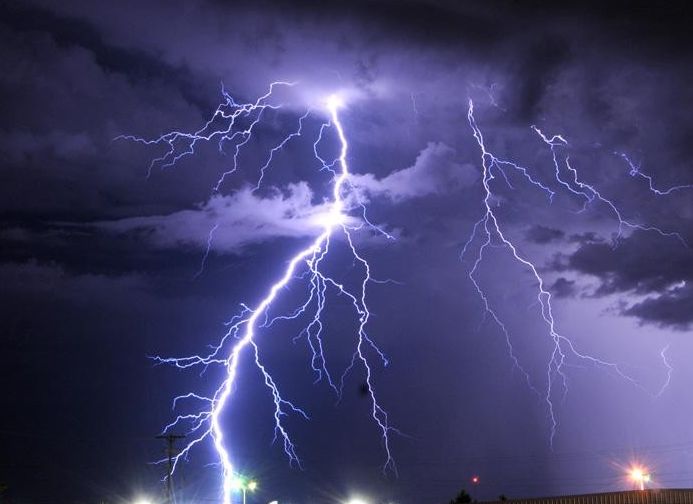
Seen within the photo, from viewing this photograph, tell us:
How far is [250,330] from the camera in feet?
104

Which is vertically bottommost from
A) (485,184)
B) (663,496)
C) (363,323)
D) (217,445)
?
(663,496)

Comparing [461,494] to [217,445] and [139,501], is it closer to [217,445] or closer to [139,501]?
[139,501]

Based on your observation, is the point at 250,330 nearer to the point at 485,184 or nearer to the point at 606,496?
the point at 485,184

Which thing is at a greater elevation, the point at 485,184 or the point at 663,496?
the point at 485,184

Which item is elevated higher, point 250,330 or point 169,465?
point 250,330

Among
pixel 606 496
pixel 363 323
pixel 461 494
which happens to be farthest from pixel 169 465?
pixel 461 494

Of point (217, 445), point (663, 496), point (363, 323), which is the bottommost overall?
point (663, 496)

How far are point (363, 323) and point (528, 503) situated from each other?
29.3 ft

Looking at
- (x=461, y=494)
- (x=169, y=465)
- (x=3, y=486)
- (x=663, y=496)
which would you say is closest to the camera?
(x=663, y=496)

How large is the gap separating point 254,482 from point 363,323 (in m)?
13.8

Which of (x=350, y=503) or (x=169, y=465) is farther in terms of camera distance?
(x=350, y=503)

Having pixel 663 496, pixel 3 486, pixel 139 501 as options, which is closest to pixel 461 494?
pixel 139 501

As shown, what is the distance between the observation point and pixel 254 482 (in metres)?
38.9

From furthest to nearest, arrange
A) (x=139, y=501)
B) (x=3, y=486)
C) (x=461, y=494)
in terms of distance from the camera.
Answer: (x=461, y=494)
(x=139, y=501)
(x=3, y=486)
